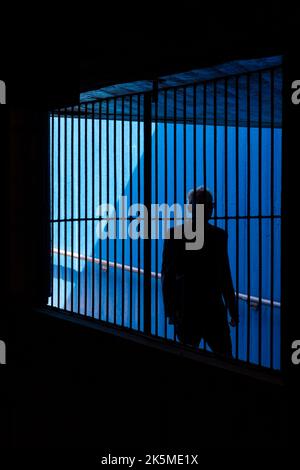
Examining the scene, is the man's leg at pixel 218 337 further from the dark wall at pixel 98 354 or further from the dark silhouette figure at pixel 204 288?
the dark wall at pixel 98 354

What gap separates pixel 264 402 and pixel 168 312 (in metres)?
1.57

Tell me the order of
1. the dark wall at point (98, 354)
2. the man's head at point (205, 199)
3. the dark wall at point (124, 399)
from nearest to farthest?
the dark wall at point (98, 354) → the dark wall at point (124, 399) → the man's head at point (205, 199)

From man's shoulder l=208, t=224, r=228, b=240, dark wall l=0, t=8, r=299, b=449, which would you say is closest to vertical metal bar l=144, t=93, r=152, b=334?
dark wall l=0, t=8, r=299, b=449

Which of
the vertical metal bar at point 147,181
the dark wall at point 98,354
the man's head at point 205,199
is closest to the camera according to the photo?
the dark wall at point 98,354

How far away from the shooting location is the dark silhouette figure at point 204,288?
13.4 feet

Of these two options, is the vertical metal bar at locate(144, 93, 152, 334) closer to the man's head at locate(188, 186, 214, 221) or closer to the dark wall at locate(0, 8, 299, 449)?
the dark wall at locate(0, 8, 299, 449)

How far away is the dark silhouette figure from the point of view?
4.07 meters

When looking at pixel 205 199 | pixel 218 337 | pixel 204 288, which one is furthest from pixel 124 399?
pixel 205 199

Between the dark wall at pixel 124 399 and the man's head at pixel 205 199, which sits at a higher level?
the man's head at pixel 205 199

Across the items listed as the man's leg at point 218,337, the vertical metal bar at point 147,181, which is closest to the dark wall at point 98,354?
the vertical metal bar at point 147,181

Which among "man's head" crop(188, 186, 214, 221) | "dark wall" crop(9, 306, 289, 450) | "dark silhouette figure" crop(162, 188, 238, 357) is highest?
"man's head" crop(188, 186, 214, 221)

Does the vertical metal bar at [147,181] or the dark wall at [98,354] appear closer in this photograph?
the dark wall at [98,354]
